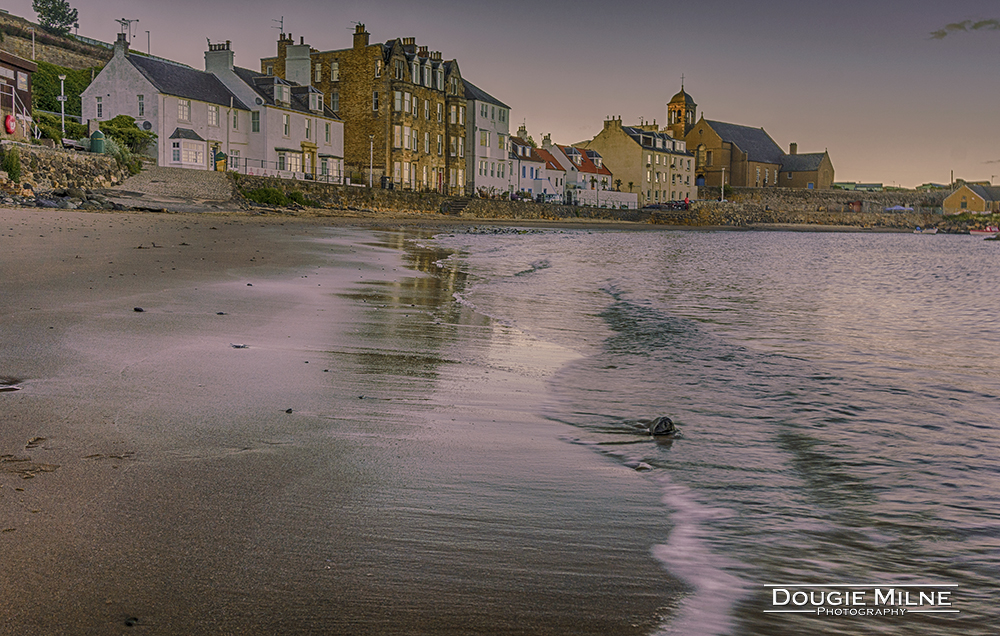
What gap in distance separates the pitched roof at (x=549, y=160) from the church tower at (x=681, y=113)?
3809 cm

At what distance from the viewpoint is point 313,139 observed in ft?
169

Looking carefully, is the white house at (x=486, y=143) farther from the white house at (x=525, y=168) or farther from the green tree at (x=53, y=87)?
the green tree at (x=53, y=87)

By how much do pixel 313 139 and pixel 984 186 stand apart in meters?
132

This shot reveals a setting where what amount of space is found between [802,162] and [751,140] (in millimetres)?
9545

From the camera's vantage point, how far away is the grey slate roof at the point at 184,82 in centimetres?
4197

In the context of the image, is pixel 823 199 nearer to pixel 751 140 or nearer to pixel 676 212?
pixel 751 140

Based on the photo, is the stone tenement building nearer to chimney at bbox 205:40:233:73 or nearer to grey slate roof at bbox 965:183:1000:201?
chimney at bbox 205:40:233:73

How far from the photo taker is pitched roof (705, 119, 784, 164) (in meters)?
108

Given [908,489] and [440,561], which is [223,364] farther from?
[908,489]

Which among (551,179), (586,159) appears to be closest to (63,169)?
(551,179)

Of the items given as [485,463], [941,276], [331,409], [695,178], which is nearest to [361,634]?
[485,463]

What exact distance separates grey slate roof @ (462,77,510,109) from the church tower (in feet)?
168

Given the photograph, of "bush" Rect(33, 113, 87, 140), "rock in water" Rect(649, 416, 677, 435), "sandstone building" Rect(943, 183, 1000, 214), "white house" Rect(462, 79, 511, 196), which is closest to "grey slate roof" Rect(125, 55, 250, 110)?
Answer: "bush" Rect(33, 113, 87, 140)

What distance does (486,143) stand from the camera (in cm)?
6456
